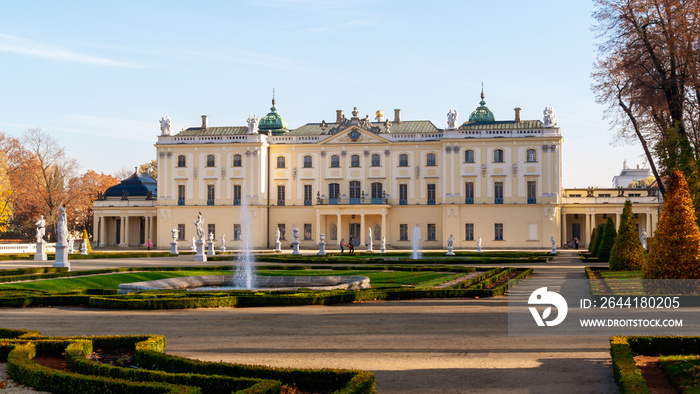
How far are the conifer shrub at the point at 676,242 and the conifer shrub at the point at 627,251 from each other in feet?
26.6

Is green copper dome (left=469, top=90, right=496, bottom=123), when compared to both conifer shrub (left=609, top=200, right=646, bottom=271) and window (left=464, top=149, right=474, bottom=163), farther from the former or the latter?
conifer shrub (left=609, top=200, right=646, bottom=271)

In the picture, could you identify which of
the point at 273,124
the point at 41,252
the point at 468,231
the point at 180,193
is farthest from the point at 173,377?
the point at 273,124

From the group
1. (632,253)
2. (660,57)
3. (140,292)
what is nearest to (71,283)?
(140,292)

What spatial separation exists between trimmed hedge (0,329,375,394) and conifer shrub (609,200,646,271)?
18.2 meters

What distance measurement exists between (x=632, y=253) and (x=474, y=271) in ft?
16.9

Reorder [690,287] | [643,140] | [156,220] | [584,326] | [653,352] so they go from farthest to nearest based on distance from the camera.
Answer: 1. [156,220]
2. [643,140]
3. [690,287]
4. [584,326]
5. [653,352]

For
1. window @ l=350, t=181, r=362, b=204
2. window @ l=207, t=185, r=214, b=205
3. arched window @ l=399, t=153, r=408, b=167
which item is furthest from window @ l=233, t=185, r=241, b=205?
arched window @ l=399, t=153, r=408, b=167

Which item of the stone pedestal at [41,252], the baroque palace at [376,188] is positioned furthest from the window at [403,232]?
the stone pedestal at [41,252]

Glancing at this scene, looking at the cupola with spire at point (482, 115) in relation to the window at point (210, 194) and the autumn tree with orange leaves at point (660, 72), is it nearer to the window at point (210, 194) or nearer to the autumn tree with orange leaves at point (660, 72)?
the window at point (210, 194)

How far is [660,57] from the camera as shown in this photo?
22.1 meters

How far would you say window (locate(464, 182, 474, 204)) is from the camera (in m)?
53.5

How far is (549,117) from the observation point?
53031mm

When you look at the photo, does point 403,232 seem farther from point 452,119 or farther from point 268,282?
point 268,282

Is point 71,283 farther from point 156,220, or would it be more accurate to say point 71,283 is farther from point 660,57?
point 156,220
